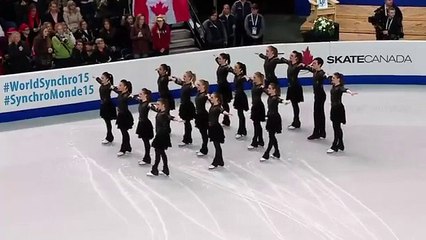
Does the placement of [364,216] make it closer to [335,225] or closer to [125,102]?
[335,225]

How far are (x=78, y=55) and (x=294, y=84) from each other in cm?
381

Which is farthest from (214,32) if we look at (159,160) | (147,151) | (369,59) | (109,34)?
(159,160)

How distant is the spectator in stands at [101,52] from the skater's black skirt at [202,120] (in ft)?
10.4

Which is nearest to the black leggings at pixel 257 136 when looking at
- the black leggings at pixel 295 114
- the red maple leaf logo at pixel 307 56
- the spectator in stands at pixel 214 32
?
the black leggings at pixel 295 114

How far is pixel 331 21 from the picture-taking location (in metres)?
17.2

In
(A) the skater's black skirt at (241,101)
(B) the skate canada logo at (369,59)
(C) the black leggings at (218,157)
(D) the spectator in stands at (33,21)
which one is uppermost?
(D) the spectator in stands at (33,21)

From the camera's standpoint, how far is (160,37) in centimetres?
1620

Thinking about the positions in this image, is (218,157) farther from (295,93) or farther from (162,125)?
(295,93)

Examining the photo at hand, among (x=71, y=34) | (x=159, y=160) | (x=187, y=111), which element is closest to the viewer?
(x=159, y=160)

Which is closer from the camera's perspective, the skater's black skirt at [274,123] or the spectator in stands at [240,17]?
the skater's black skirt at [274,123]

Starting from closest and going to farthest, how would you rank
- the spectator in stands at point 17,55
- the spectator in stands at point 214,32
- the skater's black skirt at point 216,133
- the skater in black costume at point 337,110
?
1. the skater's black skirt at point 216,133
2. the skater in black costume at point 337,110
3. the spectator in stands at point 17,55
4. the spectator in stands at point 214,32

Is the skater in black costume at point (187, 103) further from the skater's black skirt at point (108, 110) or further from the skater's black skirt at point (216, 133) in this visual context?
the skater's black skirt at point (216, 133)

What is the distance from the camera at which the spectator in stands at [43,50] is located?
1512cm

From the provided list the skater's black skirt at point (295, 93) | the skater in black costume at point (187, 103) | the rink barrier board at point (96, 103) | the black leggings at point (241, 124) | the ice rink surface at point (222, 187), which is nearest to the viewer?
the ice rink surface at point (222, 187)
